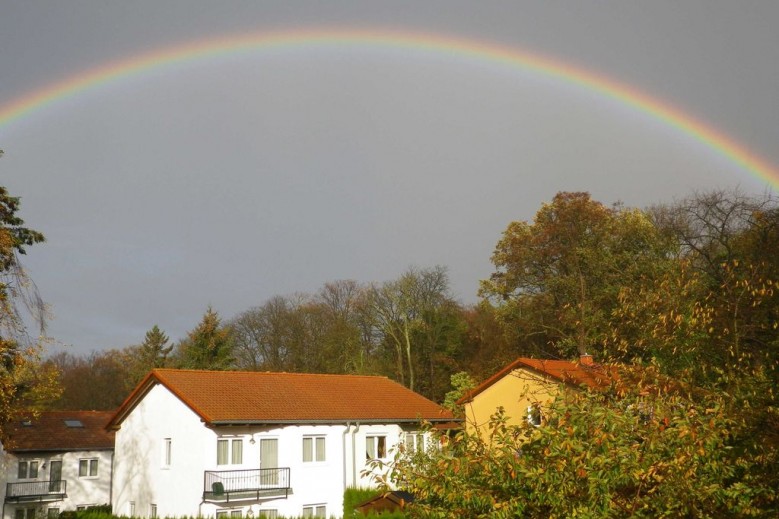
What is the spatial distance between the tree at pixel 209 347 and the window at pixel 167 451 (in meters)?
28.2

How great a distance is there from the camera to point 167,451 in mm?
31156

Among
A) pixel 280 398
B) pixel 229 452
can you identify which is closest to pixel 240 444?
pixel 229 452

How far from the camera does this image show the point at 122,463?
3316cm

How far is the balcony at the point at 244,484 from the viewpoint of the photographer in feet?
93.0

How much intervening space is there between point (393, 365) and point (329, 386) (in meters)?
22.4

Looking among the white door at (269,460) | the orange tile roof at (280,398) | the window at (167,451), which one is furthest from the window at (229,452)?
the window at (167,451)

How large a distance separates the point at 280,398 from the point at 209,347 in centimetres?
2838

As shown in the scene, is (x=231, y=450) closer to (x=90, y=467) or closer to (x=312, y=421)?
(x=312, y=421)

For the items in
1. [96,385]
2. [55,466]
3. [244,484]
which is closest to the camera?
[244,484]

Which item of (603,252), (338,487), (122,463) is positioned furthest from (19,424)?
(603,252)

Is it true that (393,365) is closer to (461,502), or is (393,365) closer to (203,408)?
(203,408)

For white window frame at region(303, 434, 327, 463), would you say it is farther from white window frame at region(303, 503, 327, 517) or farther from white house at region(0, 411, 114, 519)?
white house at region(0, 411, 114, 519)

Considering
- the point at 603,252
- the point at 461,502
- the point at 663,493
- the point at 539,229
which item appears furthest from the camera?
the point at 539,229

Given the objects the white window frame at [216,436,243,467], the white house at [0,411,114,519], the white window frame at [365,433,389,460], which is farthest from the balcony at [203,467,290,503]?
the white house at [0,411,114,519]
